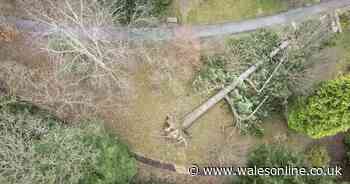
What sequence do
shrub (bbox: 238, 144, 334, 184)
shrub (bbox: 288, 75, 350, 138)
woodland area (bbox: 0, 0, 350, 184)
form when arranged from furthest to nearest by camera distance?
woodland area (bbox: 0, 0, 350, 184) < shrub (bbox: 288, 75, 350, 138) < shrub (bbox: 238, 144, 334, 184)

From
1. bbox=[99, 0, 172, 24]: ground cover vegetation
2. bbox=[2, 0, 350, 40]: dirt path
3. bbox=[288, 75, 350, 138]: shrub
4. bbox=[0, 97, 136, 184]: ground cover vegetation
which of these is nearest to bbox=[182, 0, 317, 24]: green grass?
bbox=[2, 0, 350, 40]: dirt path

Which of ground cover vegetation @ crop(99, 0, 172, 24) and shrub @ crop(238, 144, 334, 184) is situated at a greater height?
ground cover vegetation @ crop(99, 0, 172, 24)

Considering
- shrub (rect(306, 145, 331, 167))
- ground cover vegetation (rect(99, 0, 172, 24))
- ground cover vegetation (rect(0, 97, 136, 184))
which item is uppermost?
ground cover vegetation (rect(99, 0, 172, 24))

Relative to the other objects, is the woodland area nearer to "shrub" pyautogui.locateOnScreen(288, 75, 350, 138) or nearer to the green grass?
"shrub" pyautogui.locateOnScreen(288, 75, 350, 138)

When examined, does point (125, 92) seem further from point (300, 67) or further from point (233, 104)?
point (300, 67)

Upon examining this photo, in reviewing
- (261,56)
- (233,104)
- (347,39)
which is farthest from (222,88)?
(347,39)

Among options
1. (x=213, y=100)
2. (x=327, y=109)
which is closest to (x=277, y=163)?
(x=327, y=109)

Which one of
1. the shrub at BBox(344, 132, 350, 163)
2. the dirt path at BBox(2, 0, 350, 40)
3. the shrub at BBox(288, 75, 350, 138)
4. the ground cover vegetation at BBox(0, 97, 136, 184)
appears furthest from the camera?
the dirt path at BBox(2, 0, 350, 40)
